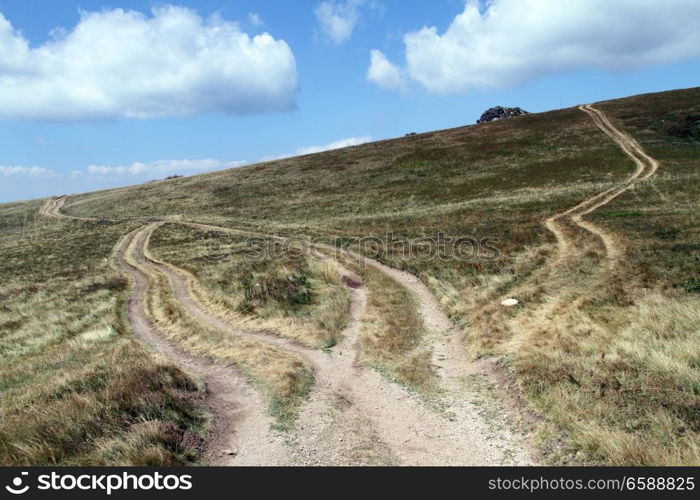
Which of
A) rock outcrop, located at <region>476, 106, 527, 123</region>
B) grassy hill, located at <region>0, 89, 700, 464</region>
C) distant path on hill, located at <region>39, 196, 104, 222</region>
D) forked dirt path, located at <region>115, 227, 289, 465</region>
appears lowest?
forked dirt path, located at <region>115, 227, 289, 465</region>

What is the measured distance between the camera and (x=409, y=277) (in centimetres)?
2350

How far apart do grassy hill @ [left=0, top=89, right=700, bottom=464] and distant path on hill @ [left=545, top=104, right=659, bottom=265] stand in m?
0.65

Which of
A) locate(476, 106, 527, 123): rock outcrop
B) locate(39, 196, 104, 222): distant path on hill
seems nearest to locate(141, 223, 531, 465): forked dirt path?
locate(39, 196, 104, 222): distant path on hill

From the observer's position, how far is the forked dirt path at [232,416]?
8430 mm

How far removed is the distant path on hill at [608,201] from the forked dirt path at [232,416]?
1678 centimetres

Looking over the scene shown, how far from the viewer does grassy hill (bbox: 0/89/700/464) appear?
8359mm

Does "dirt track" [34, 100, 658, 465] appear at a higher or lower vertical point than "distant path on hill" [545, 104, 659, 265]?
lower

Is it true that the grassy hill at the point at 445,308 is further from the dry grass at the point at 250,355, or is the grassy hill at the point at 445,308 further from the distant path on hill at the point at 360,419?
the distant path on hill at the point at 360,419

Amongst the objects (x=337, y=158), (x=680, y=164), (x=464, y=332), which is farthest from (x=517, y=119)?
(x=464, y=332)

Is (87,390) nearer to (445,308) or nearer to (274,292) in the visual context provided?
(274,292)

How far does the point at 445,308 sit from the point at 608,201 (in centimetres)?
2634

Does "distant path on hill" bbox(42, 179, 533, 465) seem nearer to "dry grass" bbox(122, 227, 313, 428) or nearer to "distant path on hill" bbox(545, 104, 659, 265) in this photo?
"dry grass" bbox(122, 227, 313, 428)

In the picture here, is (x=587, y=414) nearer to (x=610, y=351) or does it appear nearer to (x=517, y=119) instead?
(x=610, y=351)
